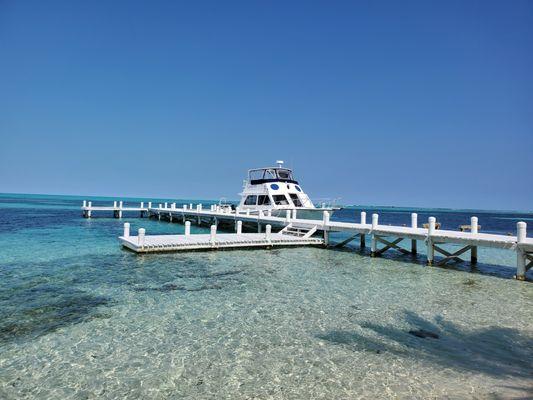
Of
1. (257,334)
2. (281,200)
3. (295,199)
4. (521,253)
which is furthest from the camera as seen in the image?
(295,199)

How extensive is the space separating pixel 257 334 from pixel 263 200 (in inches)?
1102

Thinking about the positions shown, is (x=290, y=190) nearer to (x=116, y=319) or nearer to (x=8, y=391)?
(x=116, y=319)

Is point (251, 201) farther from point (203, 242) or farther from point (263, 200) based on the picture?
point (203, 242)

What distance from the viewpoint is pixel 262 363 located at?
650cm

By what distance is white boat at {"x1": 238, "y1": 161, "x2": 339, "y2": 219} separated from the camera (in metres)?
33.3

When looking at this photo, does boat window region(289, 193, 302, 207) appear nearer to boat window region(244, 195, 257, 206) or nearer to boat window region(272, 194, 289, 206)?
boat window region(272, 194, 289, 206)

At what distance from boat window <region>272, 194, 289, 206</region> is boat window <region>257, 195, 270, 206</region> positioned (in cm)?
81

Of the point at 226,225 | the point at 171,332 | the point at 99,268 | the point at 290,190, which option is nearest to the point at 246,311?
the point at 171,332

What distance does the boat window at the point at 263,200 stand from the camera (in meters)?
35.3

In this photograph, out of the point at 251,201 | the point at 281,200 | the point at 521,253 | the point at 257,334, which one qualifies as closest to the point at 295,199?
the point at 281,200

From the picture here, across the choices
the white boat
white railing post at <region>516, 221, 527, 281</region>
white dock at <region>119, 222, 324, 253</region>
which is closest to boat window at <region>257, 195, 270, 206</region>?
the white boat

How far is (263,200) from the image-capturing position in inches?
1407

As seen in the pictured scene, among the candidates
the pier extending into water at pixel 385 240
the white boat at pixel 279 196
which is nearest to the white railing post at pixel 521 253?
the pier extending into water at pixel 385 240

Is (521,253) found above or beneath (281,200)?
beneath
